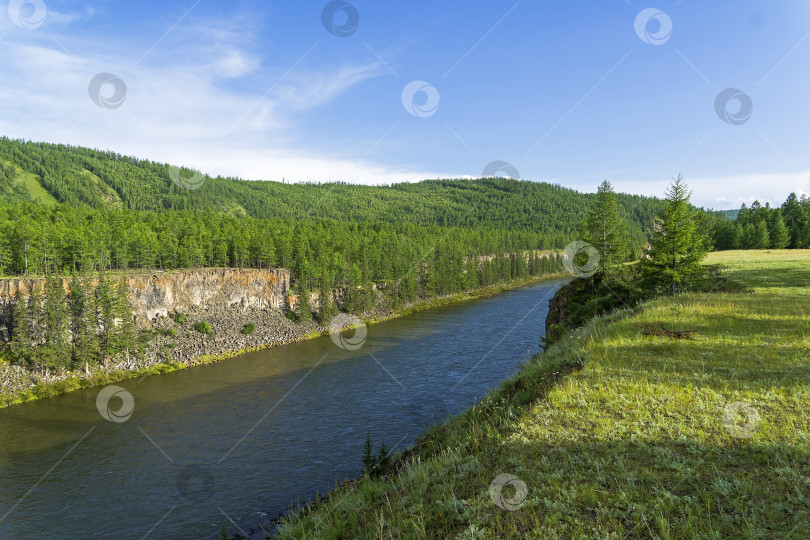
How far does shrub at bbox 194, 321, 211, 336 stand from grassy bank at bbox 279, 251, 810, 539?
218 ft

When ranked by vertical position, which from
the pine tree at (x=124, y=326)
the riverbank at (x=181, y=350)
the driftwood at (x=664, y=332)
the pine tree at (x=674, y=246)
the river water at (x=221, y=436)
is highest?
the pine tree at (x=674, y=246)

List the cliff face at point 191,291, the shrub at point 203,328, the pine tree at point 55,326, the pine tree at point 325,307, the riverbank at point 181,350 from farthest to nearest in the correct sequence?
the pine tree at point 325,307
the shrub at point 203,328
the cliff face at point 191,291
the pine tree at point 55,326
the riverbank at point 181,350

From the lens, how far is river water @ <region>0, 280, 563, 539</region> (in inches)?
973

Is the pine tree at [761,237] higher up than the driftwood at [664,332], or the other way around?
the pine tree at [761,237]

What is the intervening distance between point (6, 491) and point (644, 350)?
41656 mm

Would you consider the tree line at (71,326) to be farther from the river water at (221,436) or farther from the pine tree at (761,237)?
the pine tree at (761,237)

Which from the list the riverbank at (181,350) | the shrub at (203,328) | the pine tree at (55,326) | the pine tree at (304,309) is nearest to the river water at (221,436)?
the riverbank at (181,350)

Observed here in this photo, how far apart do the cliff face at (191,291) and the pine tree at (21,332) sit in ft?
16.2

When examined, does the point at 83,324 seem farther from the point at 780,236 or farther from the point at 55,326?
the point at 780,236

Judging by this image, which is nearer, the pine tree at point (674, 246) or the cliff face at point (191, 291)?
the pine tree at point (674, 246)

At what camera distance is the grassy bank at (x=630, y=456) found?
23.1 ft

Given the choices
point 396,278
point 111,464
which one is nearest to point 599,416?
point 111,464

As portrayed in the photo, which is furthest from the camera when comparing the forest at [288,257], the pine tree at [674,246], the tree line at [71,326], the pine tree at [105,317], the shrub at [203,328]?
the shrub at [203,328]

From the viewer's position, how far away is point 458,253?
138750mm
